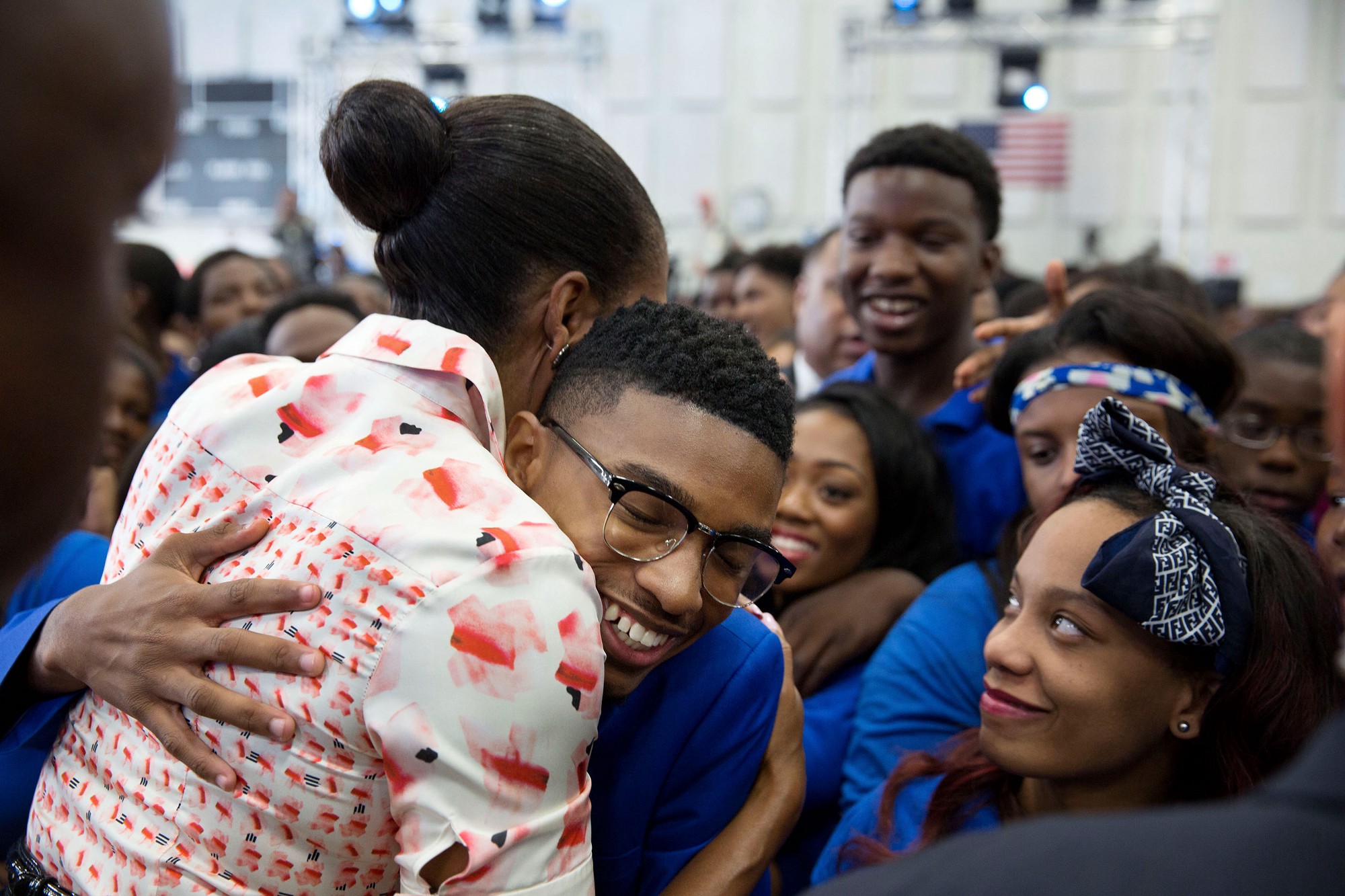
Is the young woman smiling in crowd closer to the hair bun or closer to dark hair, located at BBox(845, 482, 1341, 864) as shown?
dark hair, located at BBox(845, 482, 1341, 864)

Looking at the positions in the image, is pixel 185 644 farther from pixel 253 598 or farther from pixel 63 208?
pixel 63 208

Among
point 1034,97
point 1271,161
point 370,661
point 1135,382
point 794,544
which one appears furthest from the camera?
point 1271,161

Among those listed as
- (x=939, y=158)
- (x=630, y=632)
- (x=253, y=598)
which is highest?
(x=939, y=158)

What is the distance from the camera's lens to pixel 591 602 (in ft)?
3.48

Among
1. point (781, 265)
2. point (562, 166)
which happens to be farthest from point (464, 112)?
point (781, 265)

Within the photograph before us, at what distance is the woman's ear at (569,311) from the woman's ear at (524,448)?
0.33 feet

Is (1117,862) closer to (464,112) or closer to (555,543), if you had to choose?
(555,543)

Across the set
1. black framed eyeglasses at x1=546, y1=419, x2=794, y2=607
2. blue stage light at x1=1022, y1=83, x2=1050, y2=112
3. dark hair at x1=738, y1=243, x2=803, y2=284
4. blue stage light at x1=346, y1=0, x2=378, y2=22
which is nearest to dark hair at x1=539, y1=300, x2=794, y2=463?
black framed eyeglasses at x1=546, y1=419, x2=794, y2=607

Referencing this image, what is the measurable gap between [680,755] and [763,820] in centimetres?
15

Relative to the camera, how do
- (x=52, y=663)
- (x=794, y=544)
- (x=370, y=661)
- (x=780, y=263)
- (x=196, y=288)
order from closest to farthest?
1. (x=370, y=661)
2. (x=52, y=663)
3. (x=794, y=544)
4. (x=196, y=288)
5. (x=780, y=263)

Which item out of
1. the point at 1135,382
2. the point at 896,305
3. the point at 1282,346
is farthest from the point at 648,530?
the point at 1282,346

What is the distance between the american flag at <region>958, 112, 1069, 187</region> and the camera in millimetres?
10094

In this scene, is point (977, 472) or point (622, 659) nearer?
point (622, 659)

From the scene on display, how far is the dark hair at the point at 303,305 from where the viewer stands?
10.6ft
